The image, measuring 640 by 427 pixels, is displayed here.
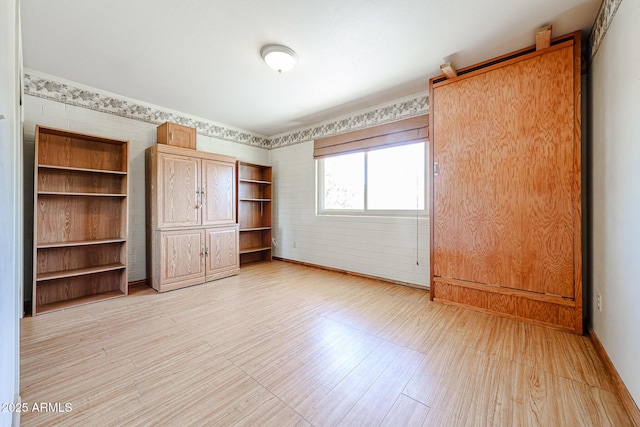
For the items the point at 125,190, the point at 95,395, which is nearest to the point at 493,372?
the point at 95,395

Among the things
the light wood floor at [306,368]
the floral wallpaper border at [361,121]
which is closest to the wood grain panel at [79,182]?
the light wood floor at [306,368]

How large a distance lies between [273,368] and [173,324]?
1240 millimetres

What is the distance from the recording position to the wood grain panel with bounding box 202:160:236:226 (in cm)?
372

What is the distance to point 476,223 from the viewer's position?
8.47 ft

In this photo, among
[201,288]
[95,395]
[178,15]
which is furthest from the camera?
[201,288]

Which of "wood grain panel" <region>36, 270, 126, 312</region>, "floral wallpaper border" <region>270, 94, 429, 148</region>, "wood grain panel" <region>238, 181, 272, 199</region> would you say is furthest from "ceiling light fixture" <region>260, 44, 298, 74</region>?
"wood grain panel" <region>36, 270, 126, 312</region>

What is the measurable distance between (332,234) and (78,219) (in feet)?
11.3

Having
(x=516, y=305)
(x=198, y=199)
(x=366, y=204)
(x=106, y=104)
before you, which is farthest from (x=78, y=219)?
(x=516, y=305)

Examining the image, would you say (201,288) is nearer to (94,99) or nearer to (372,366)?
(372,366)

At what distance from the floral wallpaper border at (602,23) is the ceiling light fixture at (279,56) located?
2356 millimetres

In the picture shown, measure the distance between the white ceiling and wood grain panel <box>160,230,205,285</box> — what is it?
1922 mm

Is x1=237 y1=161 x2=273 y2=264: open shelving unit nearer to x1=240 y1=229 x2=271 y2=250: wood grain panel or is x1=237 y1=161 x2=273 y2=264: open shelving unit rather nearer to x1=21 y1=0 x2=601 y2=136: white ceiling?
x1=240 y1=229 x2=271 y2=250: wood grain panel

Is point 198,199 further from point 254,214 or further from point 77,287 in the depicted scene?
point 77,287

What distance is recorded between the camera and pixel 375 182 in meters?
3.83
